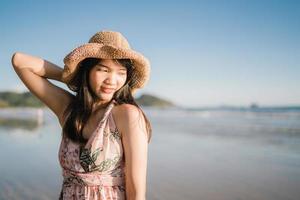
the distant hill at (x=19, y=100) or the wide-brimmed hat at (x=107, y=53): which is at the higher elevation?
the distant hill at (x=19, y=100)

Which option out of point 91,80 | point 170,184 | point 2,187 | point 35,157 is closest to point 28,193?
point 2,187

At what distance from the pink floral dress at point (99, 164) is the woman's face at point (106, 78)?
4.7 inches

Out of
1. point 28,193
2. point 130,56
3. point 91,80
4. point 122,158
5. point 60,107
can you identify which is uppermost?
point 130,56

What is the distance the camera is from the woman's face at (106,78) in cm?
184

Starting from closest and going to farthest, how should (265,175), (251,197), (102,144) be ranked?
(102,144) < (251,197) < (265,175)

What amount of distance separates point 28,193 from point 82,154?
353 cm

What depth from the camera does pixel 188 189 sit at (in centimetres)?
Result: 480

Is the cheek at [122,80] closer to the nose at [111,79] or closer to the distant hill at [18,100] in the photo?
the nose at [111,79]

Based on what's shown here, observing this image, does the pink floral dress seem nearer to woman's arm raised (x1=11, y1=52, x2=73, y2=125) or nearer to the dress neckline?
the dress neckline

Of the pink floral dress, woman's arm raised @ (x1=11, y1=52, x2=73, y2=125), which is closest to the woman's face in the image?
the pink floral dress

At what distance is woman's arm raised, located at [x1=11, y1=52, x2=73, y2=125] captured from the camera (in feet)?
6.70

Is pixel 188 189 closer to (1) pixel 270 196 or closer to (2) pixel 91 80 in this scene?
(1) pixel 270 196

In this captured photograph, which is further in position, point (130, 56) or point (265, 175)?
point (265, 175)

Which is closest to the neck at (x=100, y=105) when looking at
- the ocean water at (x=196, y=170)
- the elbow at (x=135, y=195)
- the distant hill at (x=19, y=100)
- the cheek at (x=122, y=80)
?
the cheek at (x=122, y=80)
